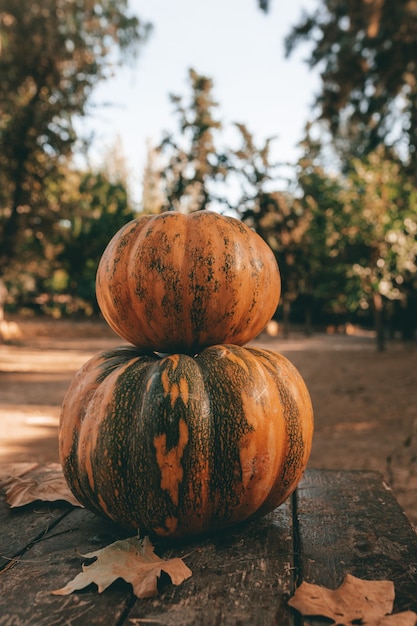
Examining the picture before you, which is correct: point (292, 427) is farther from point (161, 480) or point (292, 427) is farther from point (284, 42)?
point (284, 42)

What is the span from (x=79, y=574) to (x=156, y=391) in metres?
0.47

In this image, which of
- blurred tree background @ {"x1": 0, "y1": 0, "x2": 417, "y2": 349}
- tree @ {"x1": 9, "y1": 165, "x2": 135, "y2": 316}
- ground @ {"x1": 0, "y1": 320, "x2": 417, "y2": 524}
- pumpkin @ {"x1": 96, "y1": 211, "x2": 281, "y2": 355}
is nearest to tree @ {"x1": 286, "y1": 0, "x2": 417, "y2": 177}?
blurred tree background @ {"x1": 0, "y1": 0, "x2": 417, "y2": 349}

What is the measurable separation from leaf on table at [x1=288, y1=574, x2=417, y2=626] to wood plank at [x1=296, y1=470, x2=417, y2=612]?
0.03 metres

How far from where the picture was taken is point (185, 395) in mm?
1475

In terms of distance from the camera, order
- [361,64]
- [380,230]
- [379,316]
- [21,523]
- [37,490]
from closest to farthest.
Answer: [21,523], [37,490], [361,64], [380,230], [379,316]

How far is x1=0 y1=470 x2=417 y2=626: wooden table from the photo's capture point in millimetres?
1119

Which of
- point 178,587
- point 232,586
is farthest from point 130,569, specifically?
point 232,586

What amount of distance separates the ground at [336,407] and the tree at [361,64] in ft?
12.5

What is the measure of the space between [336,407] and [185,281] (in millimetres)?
7364

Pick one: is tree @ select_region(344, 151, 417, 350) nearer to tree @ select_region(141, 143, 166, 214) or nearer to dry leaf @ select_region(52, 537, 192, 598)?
dry leaf @ select_region(52, 537, 192, 598)

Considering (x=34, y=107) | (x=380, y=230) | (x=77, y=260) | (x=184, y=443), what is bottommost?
(x=184, y=443)

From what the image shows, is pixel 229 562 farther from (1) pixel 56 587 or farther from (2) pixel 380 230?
(2) pixel 380 230

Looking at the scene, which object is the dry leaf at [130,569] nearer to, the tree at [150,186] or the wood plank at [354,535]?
the wood plank at [354,535]

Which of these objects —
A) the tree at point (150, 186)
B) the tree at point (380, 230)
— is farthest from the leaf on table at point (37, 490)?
the tree at point (150, 186)
